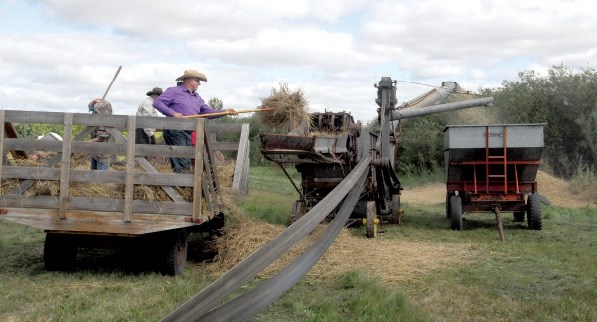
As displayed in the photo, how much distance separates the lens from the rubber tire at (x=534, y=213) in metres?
13.1

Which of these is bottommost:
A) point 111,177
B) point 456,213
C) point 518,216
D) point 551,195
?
point 518,216

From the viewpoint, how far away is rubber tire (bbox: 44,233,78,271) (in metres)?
7.98

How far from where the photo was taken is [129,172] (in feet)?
24.2

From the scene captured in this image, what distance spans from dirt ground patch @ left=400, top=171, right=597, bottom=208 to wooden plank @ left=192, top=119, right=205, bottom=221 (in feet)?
49.4

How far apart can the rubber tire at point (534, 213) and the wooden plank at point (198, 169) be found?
7.71 m

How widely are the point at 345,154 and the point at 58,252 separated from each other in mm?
4924

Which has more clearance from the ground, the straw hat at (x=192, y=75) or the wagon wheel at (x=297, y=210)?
the straw hat at (x=192, y=75)

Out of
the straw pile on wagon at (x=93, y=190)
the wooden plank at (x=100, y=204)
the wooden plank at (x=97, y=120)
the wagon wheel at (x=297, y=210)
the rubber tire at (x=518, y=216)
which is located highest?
the wooden plank at (x=97, y=120)

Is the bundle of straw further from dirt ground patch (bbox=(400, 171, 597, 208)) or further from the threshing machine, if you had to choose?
dirt ground patch (bbox=(400, 171, 597, 208))

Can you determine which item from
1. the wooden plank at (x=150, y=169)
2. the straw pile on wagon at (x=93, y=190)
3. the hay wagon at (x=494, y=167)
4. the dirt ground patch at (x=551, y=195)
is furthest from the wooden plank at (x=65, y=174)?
the dirt ground patch at (x=551, y=195)

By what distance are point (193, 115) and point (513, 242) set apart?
206 inches

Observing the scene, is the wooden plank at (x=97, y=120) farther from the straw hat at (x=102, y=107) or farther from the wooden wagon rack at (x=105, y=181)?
the straw hat at (x=102, y=107)

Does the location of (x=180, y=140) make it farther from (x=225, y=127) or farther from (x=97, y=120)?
(x=97, y=120)

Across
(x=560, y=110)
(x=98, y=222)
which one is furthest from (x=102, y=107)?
(x=560, y=110)
